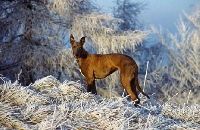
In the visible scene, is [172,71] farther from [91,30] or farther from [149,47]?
[91,30]

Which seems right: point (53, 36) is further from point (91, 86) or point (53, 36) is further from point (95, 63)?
point (91, 86)

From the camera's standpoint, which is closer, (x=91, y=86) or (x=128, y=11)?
(x=91, y=86)

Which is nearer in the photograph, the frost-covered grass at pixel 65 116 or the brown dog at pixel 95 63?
the frost-covered grass at pixel 65 116

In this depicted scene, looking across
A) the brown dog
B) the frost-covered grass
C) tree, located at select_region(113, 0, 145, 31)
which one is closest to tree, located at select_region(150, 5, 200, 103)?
tree, located at select_region(113, 0, 145, 31)

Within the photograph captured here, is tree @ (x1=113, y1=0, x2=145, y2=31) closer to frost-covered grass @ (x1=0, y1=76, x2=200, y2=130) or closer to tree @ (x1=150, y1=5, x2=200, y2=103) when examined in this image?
tree @ (x1=150, y1=5, x2=200, y2=103)

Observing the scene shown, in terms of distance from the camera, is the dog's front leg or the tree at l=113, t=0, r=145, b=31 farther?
the tree at l=113, t=0, r=145, b=31

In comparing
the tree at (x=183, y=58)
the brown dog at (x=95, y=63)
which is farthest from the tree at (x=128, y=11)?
the brown dog at (x=95, y=63)

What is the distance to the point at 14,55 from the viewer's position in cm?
1648

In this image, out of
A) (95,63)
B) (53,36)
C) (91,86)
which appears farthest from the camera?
(53,36)

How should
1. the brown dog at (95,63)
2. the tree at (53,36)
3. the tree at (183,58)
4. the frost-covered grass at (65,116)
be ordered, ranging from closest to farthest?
the frost-covered grass at (65,116), the brown dog at (95,63), the tree at (53,36), the tree at (183,58)

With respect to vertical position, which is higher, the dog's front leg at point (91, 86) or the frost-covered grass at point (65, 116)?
the frost-covered grass at point (65, 116)

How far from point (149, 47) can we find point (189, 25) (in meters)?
5.90

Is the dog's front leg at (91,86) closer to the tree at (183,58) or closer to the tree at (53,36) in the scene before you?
the tree at (53,36)

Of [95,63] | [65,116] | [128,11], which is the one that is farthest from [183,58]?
[65,116]
